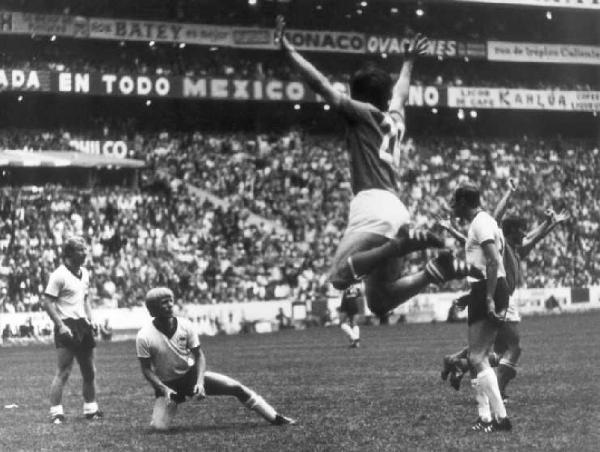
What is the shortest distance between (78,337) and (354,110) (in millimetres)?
7176

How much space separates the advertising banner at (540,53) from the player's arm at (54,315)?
153ft

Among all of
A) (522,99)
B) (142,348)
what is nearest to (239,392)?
(142,348)

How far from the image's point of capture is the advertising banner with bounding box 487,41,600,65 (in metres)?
59.2

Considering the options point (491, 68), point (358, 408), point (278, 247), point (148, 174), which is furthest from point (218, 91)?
point (358, 408)

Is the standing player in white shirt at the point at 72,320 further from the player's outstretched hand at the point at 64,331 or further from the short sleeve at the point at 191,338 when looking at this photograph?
the short sleeve at the point at 191,338

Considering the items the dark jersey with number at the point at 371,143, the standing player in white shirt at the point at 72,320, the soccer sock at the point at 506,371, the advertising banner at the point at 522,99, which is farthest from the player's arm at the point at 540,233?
the advertising banner at the point at 522,99

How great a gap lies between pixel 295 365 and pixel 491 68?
132ft

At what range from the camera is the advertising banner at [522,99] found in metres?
57.6

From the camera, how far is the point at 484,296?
1206 cm

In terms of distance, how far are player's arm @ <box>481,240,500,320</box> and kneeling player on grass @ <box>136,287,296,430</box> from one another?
2.91m

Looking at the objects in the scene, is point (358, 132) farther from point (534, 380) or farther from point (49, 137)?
point (49, 137)

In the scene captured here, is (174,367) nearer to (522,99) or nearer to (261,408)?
(261,408)

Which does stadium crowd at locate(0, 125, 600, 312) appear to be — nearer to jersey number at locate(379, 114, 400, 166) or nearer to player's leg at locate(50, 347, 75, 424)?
player's leg at locate(50, 347, 75, 424)

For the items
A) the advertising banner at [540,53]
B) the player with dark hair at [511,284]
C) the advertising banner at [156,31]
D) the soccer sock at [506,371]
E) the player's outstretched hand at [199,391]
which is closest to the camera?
the player's outstretched hand at [199,391]
